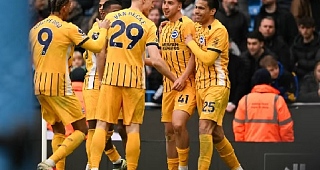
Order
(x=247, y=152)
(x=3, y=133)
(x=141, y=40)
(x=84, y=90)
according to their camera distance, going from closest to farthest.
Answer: (x=3, y=133), (x=141, y=40), (x=84, y=90), (x=247, y=152)

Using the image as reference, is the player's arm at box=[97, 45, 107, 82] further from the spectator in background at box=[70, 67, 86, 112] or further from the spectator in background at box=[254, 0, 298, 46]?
the spectator in background at box=[254, 0, 298, 46]

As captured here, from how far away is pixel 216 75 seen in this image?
7121 mm

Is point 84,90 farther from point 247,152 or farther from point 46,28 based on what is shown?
point 247,152

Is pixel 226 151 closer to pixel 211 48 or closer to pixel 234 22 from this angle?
pixel 211 48

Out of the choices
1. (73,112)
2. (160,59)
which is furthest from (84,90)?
(160,59)

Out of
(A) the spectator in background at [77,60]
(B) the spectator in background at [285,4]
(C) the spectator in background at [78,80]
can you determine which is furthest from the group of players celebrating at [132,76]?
(B) the spectator in background at [285,4]

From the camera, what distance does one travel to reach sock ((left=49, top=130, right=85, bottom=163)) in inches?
267

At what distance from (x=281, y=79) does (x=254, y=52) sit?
1.98 feet

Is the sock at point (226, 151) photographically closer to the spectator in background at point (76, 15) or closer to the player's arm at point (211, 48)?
the player's arm at point (211, 48)

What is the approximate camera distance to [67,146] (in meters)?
6.89

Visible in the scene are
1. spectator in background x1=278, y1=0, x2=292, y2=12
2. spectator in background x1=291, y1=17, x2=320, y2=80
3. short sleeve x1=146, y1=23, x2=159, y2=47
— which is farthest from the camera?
spectator in background x1=278, y1=0, x2=292, y2=12

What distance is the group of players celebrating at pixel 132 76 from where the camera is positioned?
→ 6.55 meters

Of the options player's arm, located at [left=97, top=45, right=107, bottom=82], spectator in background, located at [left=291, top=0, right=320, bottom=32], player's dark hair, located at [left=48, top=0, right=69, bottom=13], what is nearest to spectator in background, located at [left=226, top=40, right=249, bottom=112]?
spectator in background, located at [left=291, top=0, right=320, bottom=32]

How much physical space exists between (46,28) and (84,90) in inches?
44.1
